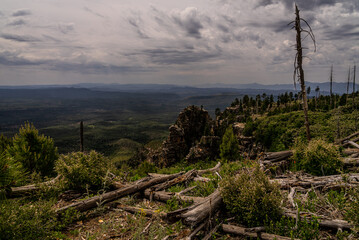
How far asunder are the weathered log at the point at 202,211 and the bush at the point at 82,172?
4.02m

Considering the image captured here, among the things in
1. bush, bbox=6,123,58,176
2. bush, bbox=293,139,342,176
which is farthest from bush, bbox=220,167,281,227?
bush, bbox=6,123,58,176

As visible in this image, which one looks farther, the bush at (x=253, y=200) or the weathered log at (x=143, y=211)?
the weathered log at (x=143, y=211)

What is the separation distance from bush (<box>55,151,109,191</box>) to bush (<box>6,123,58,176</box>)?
4507 mm

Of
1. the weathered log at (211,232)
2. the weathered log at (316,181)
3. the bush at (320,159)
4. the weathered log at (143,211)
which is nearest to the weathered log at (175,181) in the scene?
the weathered log at (143,211)

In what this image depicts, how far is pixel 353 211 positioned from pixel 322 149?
4.46m

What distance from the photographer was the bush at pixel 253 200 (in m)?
4.72

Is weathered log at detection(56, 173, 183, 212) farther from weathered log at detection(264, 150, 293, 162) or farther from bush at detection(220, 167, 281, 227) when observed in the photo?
weathered log at detection(264, 150, 293, 162)

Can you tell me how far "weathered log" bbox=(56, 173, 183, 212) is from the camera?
599 cm

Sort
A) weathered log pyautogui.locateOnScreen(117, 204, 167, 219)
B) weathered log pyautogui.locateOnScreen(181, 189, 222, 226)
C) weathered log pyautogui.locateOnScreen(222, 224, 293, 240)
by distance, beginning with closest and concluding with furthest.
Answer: weathered log pyautogui.locateOnScreen(222, 224, 293, 240) → weathered log pyautogui.locateOnScreen(181, 189, 222, 226) → weathered log pyautogui.locateOnScreen(117, 204, 167, 219)

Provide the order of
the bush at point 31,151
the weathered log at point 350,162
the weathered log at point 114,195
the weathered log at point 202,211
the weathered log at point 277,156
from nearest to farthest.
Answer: the weathered log at point 202,211, the weathered log at point 114,195, the weathered log at point 350,162, the weathered log at point 277,156, the bush at point 31,151

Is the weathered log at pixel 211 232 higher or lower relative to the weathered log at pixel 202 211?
lower

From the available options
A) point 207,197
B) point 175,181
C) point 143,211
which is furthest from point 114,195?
point 207,197

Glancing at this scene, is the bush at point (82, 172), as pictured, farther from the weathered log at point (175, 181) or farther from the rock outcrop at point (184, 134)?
the rock outcrop at point (184, 134)

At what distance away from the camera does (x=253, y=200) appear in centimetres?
473
